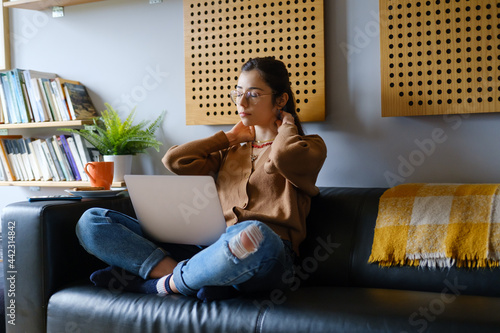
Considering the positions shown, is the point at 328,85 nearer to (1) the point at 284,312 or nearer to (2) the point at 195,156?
(2) the point at 195,156

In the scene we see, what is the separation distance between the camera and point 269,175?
5.64 ft

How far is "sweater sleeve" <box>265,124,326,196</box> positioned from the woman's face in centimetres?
12

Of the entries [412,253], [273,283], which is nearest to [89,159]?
[273,283]

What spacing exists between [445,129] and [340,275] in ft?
2.25

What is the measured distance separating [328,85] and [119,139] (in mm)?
977

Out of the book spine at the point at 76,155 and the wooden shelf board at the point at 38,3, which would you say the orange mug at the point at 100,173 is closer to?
the book spine at the point at 76,155

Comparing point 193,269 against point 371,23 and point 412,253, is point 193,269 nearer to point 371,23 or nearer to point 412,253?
point 412,253

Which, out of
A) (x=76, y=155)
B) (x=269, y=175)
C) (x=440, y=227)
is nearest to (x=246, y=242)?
(x=269, y=175)

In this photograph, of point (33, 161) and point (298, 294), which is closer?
point (298, 294)

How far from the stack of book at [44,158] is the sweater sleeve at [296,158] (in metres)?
1.16

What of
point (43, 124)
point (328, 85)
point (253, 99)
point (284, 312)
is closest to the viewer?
point (284, 312)

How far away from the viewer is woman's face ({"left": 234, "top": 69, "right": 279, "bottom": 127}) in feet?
5.86

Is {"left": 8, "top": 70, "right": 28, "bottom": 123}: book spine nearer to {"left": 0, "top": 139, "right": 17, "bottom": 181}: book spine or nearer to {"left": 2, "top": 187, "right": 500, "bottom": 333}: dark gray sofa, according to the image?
{"left": 0, "top": 139, "right": 17, "bottom": 181}: book spine

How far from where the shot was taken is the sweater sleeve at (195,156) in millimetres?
1872
